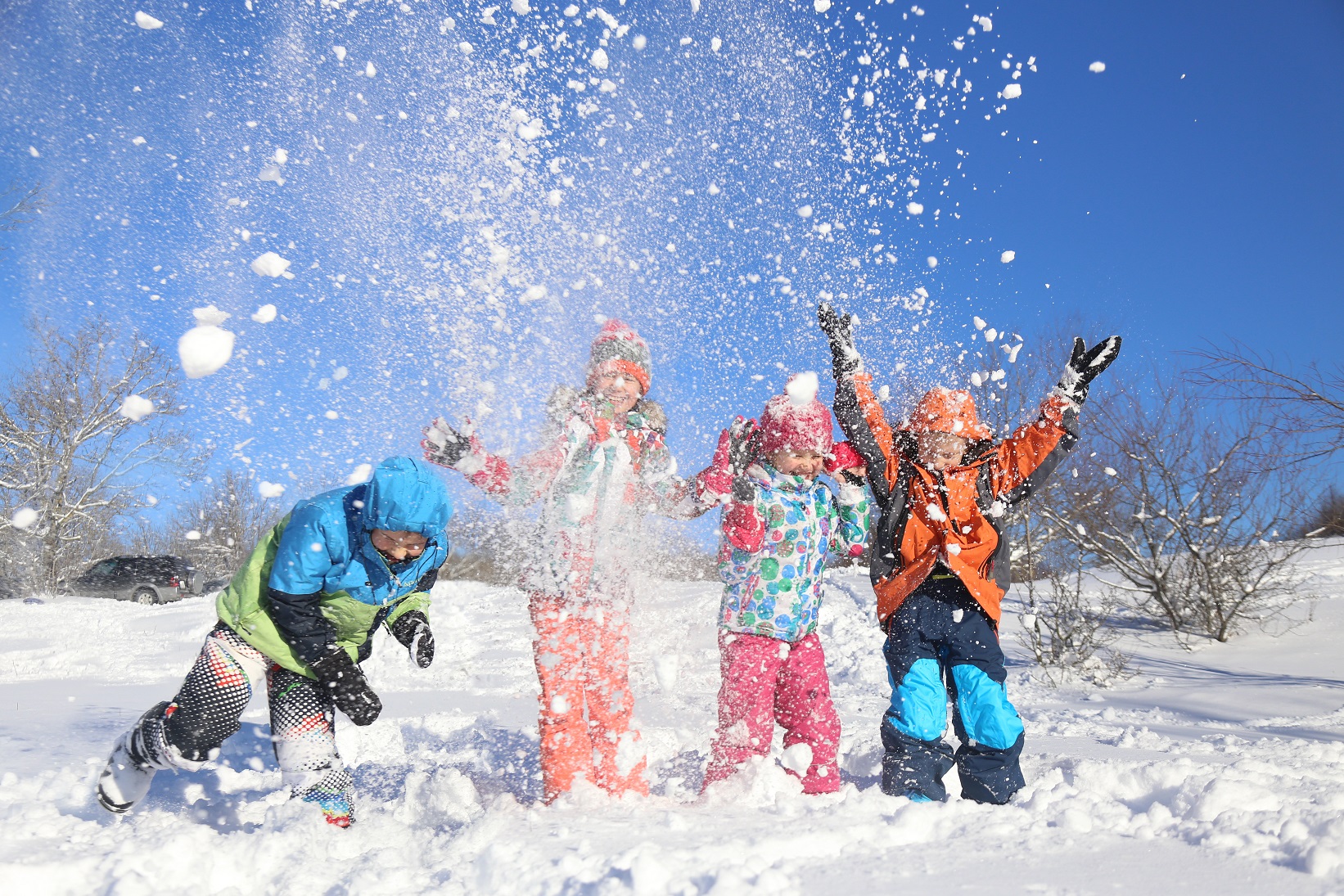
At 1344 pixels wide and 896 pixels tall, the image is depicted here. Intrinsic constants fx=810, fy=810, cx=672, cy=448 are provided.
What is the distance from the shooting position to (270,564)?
110 inches

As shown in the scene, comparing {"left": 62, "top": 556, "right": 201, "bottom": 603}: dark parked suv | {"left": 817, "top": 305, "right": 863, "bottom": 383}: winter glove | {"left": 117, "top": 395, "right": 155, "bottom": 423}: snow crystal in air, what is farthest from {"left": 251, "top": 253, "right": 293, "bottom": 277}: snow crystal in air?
{"left": 62, "top": 556, "right": 201, "bottom": 603}: dark parked suv

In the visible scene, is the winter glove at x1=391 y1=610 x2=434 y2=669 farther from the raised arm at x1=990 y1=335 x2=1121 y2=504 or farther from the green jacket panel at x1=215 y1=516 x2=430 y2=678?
the raised arm at x1=990 y1=335 x2=1121 y2=504

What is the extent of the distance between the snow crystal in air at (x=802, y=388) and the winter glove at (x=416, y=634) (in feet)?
5.37

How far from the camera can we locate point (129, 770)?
2.60m

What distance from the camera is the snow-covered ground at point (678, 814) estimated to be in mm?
1751

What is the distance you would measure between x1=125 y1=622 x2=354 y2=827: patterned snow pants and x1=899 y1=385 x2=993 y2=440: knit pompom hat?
2.47m

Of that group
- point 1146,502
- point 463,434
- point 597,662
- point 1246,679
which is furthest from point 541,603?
point 1146,502

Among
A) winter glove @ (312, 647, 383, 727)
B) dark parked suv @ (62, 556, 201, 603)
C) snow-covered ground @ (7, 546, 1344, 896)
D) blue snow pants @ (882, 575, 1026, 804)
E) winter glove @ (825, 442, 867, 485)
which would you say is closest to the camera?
snow-covered ground @ (7, 546, 1344, 896)

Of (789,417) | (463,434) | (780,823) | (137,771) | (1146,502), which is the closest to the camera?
(780,823)

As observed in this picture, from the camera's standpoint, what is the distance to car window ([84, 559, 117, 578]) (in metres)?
21.0

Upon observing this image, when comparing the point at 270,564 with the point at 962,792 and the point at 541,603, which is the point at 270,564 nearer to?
the point at 541,603

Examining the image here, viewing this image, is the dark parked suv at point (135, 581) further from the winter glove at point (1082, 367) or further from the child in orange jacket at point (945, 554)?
the winter glove at point (1082, 367)

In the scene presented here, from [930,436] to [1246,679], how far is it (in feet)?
16.3

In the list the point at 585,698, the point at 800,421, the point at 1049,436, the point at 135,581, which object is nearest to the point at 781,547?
the point at 800,421
